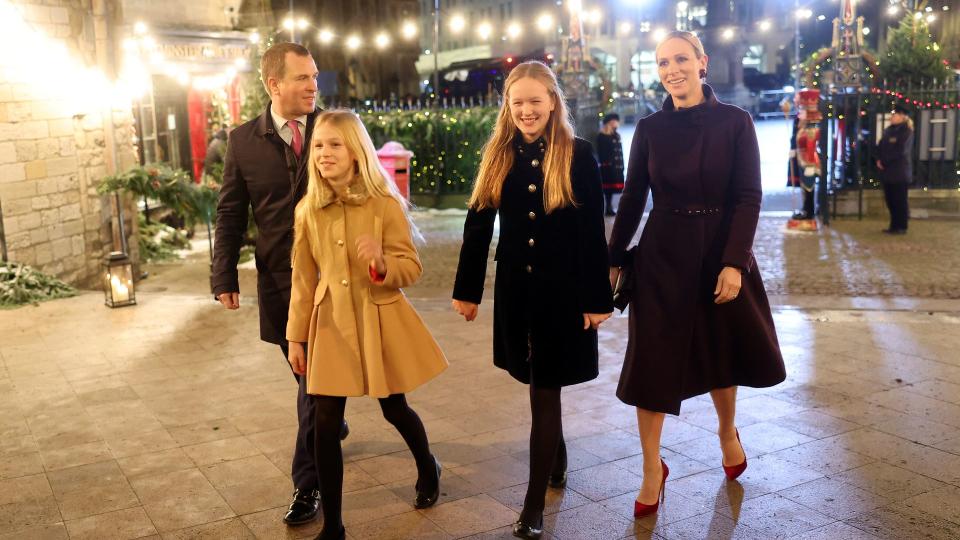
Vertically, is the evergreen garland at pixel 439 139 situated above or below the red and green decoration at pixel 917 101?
below

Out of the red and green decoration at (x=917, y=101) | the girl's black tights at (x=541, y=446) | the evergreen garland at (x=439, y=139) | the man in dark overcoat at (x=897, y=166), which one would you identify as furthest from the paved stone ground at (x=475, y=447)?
the evergreen garland at (x=439, y=139)

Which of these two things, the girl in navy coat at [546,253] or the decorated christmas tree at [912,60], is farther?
the decorated christmas tree at [912,60]

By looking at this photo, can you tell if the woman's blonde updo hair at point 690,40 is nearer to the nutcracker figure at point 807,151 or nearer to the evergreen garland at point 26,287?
the evergreen garland at point 26,287

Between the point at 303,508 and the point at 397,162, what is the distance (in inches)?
395

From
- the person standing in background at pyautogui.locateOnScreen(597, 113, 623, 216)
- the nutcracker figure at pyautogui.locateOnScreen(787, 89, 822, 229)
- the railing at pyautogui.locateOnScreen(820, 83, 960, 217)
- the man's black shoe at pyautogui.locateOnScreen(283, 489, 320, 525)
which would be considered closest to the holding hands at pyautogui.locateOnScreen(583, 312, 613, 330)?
the man's black shoe at pyautogui.locateOnScreen(283, 489, 320, 525)

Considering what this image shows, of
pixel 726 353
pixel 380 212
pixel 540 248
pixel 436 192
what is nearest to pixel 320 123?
pixel 380 212

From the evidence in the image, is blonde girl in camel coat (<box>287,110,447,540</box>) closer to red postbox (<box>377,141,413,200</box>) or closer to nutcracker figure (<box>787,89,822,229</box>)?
nutcracker figure (<box>787,89,822,229</box>)

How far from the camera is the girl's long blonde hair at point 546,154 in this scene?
3.84m

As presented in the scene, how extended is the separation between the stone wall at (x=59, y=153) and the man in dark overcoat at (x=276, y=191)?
6.29 metres

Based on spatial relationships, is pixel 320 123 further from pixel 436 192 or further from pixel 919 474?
pixel 436 192

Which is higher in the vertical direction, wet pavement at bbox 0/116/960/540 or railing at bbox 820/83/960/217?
railing at bbox 820/83/960/217

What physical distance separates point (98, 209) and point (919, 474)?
914 centimetres

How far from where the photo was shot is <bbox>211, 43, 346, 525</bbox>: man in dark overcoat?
4.24m

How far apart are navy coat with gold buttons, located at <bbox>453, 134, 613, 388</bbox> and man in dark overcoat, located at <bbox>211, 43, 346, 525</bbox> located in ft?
3.16
